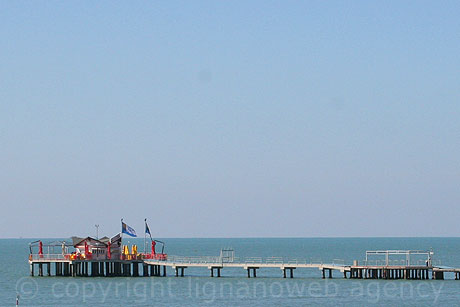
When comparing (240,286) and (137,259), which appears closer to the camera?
(240,286)

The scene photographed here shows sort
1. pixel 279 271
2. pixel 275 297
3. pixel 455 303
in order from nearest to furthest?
pixel 455 303, pixel 275 297, pixel 279 271

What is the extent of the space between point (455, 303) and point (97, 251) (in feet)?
143

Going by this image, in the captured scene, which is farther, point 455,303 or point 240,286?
point 240,286

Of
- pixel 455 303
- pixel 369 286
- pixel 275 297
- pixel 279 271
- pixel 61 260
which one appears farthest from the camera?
pixel 279 271

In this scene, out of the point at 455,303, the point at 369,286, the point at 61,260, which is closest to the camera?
the point at 455,303

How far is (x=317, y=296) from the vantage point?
91.8 meters

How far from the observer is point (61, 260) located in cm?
11000

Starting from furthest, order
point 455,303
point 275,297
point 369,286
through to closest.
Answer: point 369,286, point 275,297, point 455,303

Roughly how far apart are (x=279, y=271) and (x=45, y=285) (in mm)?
45582

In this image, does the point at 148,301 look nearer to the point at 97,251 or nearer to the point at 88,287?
the point at 88,287

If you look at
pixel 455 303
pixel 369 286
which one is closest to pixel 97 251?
pixel 369 286

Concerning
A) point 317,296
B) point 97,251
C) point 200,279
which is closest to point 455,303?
point 317,296

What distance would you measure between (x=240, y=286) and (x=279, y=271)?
1489 inches

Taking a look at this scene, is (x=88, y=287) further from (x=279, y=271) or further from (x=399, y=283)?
(x=279, y=271)
